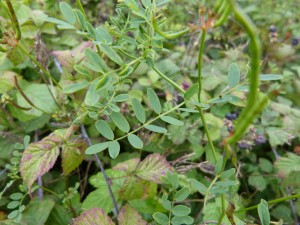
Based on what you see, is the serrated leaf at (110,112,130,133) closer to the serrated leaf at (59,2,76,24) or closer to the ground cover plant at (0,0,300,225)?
the ground cover plant at (0,0,300,225)

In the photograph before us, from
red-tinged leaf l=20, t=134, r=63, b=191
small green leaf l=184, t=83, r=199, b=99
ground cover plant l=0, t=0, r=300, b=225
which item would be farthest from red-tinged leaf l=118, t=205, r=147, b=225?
small green leaf l=184, t=83, r=199, b=99

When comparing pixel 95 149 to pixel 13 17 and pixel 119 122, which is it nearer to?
pixel 119 122

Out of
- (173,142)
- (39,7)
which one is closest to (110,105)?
(173,142)

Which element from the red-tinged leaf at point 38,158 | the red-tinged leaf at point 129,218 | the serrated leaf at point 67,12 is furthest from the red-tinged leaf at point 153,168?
the serrated leaf at point 67,12

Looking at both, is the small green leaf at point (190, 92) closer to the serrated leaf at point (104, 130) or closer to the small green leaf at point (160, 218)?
the serrated leaf at point (104, 130)

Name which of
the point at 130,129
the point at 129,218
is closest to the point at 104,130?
the point at 129,218

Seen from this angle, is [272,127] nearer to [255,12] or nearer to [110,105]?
[110,105]
